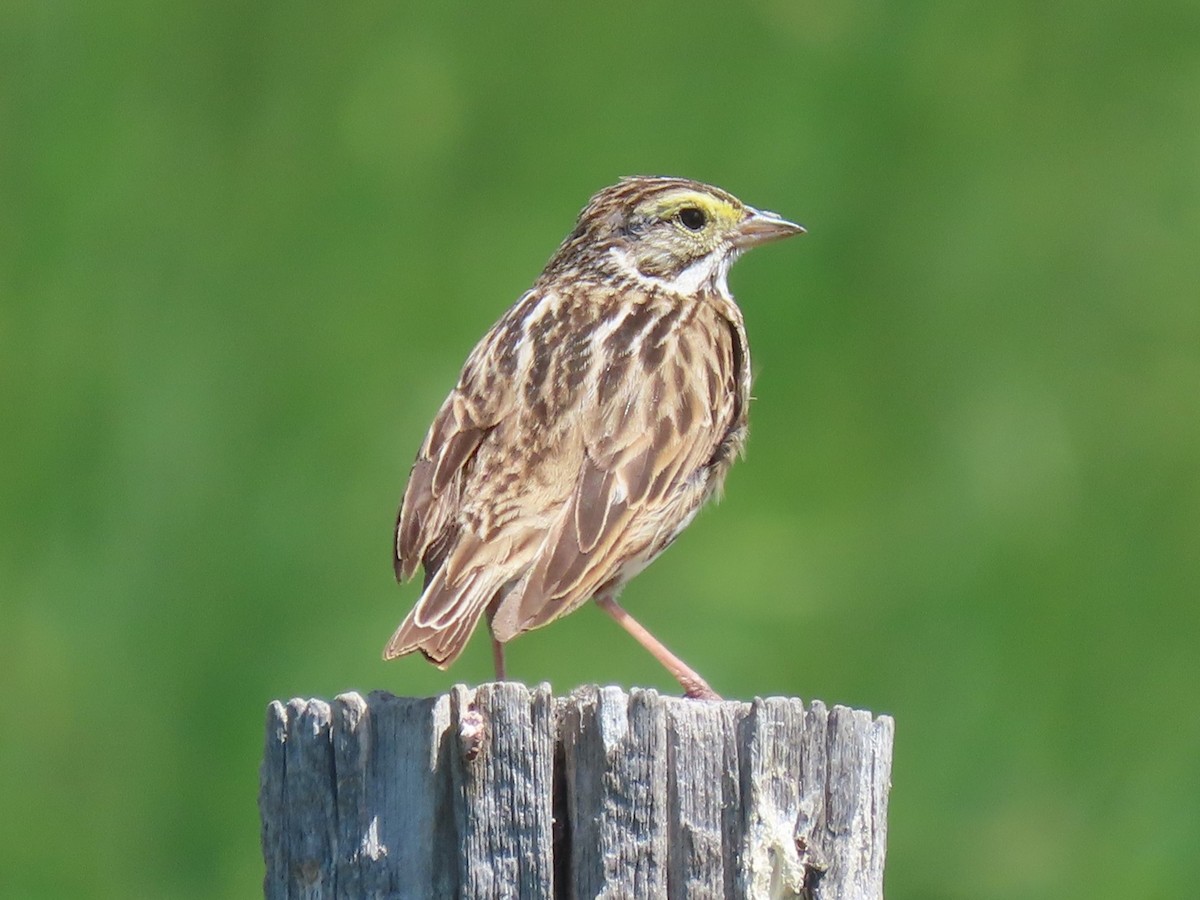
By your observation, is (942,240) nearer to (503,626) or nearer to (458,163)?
(458,163)

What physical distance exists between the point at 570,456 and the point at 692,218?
2084mm

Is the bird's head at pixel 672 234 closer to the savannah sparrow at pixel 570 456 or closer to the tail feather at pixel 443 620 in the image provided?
the savannah sparrow at pixel 570 456

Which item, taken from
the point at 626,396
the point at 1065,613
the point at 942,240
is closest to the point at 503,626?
the point at 626,396

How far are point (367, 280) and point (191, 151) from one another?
153 centimetres

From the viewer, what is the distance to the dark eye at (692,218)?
32.1ft

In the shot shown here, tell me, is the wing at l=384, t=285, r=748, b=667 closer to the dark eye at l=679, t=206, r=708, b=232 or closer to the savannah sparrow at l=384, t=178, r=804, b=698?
the savannah sparrow at l=384, t=178, r=804, b=698

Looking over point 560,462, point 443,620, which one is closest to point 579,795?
point 443,620

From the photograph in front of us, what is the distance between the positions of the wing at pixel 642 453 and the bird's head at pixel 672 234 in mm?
473

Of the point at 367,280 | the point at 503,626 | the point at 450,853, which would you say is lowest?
the point at 450,853

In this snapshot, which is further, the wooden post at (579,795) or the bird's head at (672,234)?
the bird's head at (672,234)

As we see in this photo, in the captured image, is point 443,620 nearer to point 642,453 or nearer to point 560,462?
point 560,462

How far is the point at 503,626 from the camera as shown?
7395 millimetres

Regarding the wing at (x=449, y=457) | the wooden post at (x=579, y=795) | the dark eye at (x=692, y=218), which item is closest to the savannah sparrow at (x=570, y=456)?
the wing at (x=449, y=457)

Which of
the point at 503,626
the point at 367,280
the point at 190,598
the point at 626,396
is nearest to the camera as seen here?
the point at 503,626
